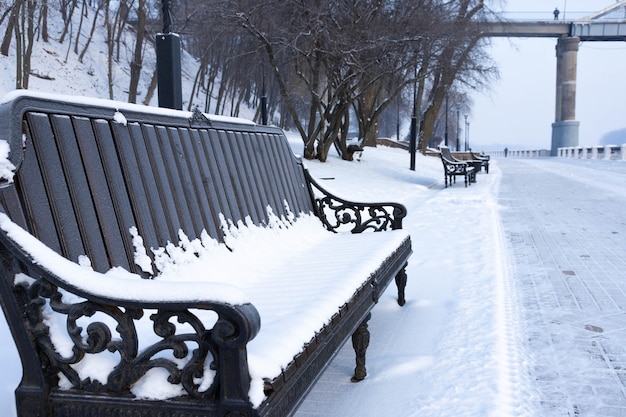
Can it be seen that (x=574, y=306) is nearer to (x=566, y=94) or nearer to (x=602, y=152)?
(x=602, y=152)

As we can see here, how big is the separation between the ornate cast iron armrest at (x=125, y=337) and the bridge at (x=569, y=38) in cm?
5733

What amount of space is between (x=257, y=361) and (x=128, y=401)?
16.6 inches

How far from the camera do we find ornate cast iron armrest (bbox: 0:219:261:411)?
1.63 meters

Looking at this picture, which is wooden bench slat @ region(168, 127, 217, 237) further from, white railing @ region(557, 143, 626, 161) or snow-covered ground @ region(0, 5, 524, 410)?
white railing @ region(557, 143, 626, 161)

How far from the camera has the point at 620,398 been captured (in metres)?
2.90

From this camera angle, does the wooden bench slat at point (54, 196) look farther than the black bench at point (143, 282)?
Yes

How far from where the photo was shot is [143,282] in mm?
1717

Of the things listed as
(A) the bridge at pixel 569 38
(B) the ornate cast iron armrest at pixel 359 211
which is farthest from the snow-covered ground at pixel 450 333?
(A) the bridge at pixel 569 38

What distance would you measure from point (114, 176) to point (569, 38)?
61.5 metres

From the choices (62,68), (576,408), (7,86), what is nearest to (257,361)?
(576,408)

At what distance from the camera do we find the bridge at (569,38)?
5522 centimetres

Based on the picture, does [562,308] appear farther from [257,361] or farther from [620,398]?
[257,361]

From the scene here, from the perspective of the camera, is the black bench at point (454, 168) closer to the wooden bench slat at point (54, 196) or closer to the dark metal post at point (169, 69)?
the dark metal post at point (169, 69)

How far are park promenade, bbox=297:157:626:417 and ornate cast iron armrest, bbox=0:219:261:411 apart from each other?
1259 mm
